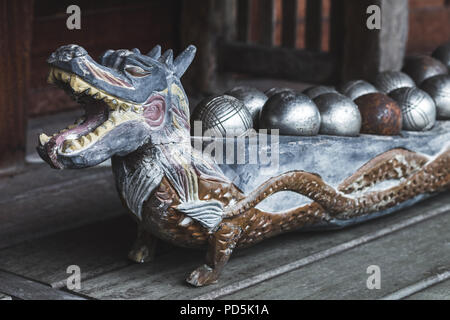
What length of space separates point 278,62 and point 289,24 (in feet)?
0.60

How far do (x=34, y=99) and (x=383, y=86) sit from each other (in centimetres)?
151

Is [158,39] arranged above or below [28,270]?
above

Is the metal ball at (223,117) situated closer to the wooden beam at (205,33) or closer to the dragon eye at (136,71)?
the dragon eye at (136,71)

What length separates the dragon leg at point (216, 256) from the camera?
5.81 ft

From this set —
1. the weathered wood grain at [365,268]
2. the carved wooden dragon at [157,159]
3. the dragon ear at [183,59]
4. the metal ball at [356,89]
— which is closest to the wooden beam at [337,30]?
the metal ball at [356,89]

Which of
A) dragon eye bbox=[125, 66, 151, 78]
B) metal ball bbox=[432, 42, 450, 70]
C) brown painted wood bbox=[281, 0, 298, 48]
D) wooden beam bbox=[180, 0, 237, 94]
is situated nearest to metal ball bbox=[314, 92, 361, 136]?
dragon eye bbox=[125, 66, 151, 78]

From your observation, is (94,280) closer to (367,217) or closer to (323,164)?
(323,164)

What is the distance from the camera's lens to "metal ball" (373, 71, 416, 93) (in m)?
2.26

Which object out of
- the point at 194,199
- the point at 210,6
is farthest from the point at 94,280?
the point at 210,6

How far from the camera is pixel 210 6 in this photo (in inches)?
134

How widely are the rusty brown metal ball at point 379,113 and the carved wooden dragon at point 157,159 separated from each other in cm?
23

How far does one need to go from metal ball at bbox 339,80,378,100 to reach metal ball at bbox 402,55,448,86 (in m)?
0.25

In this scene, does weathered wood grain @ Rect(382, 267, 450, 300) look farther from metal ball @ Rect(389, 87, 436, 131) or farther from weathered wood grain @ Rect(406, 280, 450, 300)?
metal ball @ Rect(389, 87, 436, 131)

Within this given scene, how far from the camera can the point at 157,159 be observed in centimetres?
169
